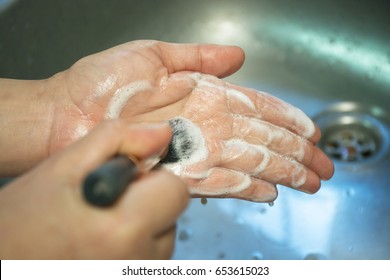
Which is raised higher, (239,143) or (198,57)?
(198,57)

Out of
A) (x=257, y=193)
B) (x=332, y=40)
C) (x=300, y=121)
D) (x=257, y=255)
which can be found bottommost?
(x=257, y=255)

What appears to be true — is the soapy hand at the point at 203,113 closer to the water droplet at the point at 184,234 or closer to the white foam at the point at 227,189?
the white foam at the point at 227,189

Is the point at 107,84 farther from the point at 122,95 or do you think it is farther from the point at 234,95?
the point at 234,95

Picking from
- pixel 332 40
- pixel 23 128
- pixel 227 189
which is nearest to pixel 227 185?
pixel 227 189

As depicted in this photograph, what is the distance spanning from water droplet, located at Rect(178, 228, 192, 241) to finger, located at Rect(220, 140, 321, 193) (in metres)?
0.19

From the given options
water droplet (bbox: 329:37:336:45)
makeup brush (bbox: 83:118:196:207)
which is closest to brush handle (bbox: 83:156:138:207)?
makeup brush (bbox: 83:118:196:207)

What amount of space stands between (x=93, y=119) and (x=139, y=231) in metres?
0.33

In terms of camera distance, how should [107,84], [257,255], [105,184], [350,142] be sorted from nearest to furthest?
1. [105,184]
2. [107,84]
3. [257,255]
4. [350,142]

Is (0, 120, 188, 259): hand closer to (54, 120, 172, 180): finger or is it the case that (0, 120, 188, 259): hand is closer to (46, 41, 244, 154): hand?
(54, 120, 172, 180): finger

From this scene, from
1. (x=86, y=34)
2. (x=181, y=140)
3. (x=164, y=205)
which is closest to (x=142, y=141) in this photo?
(x=164, y=205)

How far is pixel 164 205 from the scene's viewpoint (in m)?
0.40

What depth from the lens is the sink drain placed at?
865 millimetres

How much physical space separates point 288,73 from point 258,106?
0.92ft

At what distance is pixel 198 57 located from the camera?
2.29ft
